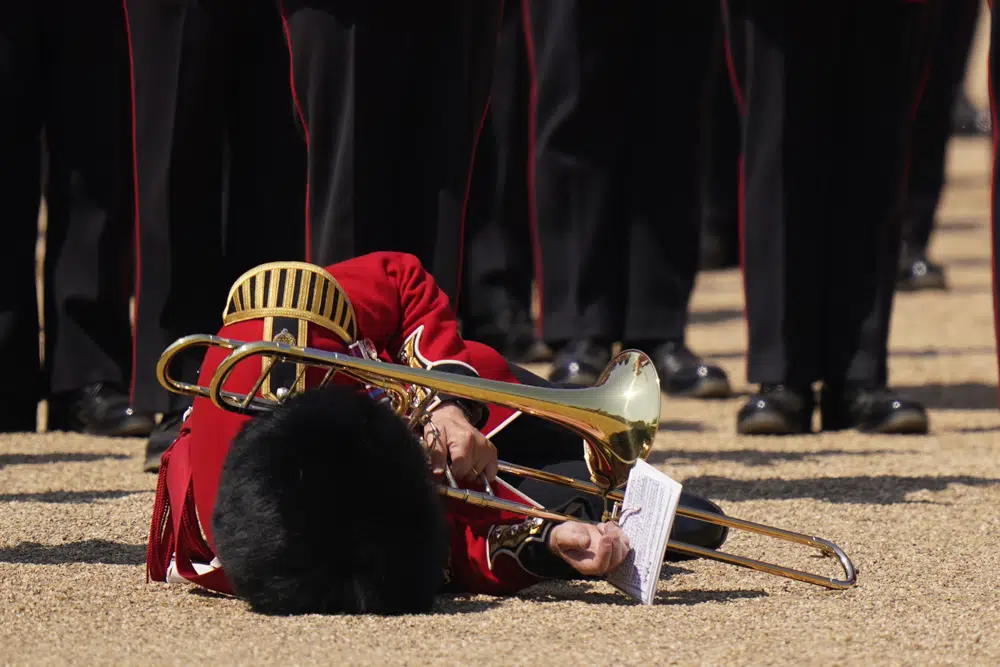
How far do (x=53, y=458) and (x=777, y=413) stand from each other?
178 cm

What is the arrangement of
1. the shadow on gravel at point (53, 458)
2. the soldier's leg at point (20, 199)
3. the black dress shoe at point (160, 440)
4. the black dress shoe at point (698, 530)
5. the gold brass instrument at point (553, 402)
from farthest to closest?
the soldier's leg at point (20, 199) → the shadow on gravel at point (53, 458) → the black dress shoe at point (160, 440) → the black dress shoe at point (698, 530) → the gold brass instrument at point (553, 402)

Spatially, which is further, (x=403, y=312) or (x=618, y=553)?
(x=403, y=312)

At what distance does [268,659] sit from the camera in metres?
2.56

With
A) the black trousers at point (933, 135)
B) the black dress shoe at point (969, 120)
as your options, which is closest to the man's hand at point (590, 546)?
the black trousers at point (933, 135)

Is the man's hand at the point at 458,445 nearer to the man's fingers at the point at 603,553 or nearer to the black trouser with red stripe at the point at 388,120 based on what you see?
the man's fingers at the point at 603,553

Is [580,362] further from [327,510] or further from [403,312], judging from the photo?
[327,510]

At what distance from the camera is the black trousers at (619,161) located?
5.42 meters

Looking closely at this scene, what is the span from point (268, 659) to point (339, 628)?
16 cm

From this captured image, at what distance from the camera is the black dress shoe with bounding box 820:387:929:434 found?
4945 millimetres

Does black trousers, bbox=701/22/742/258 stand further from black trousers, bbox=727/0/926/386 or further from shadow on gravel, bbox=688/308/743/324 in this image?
black trousers, bbox=727/0/926/386

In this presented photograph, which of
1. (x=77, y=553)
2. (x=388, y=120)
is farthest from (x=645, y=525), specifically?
(x=388, y=120)

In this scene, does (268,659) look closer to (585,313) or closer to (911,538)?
(911,538)

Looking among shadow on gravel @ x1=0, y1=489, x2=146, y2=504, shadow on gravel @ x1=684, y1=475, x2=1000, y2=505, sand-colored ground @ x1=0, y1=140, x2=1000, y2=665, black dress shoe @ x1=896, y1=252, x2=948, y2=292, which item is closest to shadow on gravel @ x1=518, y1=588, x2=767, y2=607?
sand-colored ground @ x1=0, y1=140, x2=1000, y2=665

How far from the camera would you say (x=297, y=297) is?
299 cm
